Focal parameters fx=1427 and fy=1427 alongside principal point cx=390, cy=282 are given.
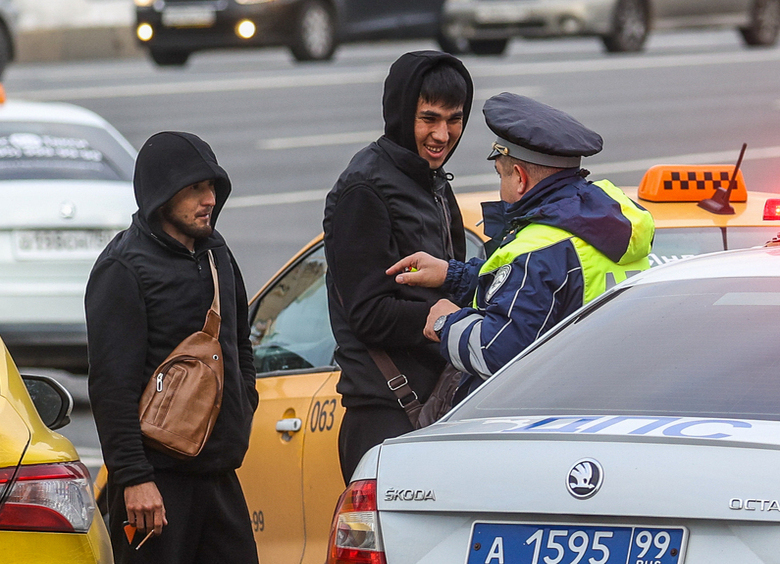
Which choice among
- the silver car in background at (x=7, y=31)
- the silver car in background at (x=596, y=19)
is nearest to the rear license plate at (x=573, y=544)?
the silver car in background at (x=596, y=19)

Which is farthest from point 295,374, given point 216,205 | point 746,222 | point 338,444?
point 746,222

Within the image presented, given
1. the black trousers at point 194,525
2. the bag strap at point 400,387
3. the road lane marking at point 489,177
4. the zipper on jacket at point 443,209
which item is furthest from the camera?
the road lane marking at point 489,177

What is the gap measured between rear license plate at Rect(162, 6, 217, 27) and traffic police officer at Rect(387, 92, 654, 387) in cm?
1565

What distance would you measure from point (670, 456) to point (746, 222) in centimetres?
197

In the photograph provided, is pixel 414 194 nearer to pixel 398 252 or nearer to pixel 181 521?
pixel 398 252

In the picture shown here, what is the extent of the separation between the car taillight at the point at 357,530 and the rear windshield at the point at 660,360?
37cm

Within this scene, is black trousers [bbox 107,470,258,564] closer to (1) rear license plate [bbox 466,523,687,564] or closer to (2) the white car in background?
(1) rear license plate [bbox 466,523,687,564]

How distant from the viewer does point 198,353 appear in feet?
12.0

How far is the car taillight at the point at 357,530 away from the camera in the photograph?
2.70 m

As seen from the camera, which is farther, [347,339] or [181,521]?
[347,339]

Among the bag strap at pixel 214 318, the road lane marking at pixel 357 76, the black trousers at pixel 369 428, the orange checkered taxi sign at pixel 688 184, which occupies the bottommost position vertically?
the road lane marking at pixel 357 76

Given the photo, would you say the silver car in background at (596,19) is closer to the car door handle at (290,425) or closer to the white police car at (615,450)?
the car door handle at (290,425)

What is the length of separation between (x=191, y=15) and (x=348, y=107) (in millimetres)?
2643

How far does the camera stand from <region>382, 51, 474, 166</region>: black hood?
3902mm
